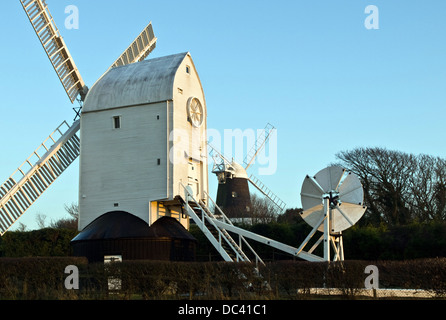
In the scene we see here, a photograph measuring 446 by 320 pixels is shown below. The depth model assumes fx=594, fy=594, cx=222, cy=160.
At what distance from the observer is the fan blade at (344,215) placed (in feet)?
70.6

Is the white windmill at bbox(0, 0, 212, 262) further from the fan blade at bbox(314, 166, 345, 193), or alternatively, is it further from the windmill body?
the windmill body

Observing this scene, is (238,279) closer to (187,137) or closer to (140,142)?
(140,142)

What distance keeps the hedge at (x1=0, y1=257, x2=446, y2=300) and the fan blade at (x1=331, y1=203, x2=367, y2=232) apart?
3.11 meters

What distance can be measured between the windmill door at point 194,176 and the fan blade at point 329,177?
302 inches

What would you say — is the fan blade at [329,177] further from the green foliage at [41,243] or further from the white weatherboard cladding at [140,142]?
the green foliage at [41,243]

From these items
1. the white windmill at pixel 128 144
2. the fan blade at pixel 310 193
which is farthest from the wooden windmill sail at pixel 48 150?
the fan blade at pixel 310 193

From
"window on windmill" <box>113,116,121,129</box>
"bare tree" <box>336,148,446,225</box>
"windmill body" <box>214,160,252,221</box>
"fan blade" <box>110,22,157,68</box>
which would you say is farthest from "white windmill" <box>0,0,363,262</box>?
"windmill body" <box>214,160,252,221</box>

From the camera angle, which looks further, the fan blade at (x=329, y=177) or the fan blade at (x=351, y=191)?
the fan blade at (x=329, y=177)

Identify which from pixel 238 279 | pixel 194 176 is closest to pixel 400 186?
pixel 194 176

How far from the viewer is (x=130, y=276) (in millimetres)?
18547

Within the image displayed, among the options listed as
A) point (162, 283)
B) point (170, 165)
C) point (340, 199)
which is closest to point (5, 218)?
point (170, 165)

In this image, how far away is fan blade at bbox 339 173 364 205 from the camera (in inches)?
846

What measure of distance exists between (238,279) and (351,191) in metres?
5.95
